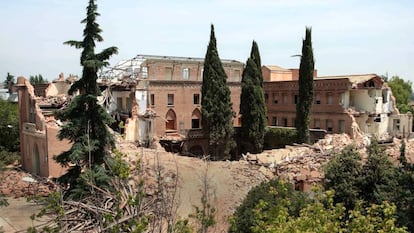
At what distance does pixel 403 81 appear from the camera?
6600cm

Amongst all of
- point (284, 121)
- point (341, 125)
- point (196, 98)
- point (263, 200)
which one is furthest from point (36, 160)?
point (341, 125)

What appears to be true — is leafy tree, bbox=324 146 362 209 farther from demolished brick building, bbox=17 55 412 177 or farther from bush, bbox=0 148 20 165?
bush, bbox=0 148 20 165

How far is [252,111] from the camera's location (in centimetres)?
3988

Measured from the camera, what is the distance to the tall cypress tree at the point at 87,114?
19.3m

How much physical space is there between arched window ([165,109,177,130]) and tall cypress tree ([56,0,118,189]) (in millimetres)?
23261

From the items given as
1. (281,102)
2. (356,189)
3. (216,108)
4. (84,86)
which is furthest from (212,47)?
(356,189)

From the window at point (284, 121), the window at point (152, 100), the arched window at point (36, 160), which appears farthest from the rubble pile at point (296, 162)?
the arched window at point (36, 160)

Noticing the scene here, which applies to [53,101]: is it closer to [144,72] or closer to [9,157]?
[9,157]

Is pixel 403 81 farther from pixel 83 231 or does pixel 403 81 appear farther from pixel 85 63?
pixel 83 231

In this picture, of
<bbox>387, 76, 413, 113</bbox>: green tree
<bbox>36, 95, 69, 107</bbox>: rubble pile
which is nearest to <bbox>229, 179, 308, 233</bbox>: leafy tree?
<bbox>36, 95, 69, 107</bbox>: rubble pile

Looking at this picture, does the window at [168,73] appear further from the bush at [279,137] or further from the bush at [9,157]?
the bush at [9,157]

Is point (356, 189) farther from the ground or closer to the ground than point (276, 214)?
closer to the ground

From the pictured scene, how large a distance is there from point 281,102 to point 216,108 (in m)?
12.7

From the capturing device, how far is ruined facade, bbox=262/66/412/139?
41625mm
